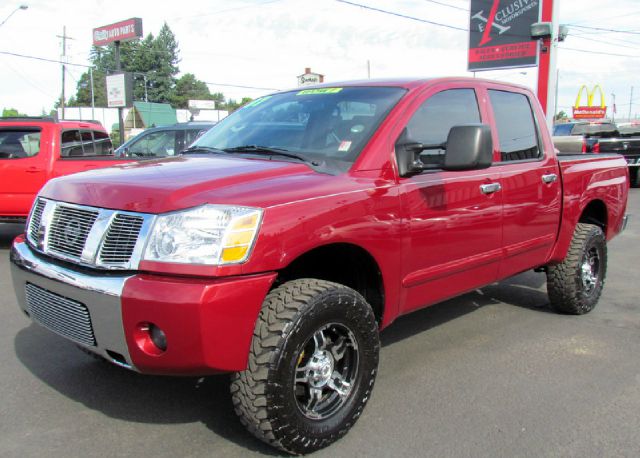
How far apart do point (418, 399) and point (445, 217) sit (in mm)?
1079

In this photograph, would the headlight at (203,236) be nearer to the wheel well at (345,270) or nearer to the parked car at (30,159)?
the wheel well at (345,270)

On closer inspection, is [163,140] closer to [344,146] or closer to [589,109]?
[344,146]

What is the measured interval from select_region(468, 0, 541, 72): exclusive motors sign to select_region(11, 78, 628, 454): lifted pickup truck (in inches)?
886

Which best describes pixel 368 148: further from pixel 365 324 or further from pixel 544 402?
pixel 544 402

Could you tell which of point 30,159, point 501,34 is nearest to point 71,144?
point 30,159

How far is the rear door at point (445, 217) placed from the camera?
132 inches

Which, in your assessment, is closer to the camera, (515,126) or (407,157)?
(407,157)

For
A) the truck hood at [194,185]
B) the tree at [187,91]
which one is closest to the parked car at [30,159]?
the truck hood at [194,185]

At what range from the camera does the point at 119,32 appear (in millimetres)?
24344

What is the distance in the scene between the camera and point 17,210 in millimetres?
7887

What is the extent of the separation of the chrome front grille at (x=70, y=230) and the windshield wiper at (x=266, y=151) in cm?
112

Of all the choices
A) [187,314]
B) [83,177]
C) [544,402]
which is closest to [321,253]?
[187,314]

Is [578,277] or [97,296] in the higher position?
[97,296]

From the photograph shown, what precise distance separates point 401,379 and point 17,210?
634 cm
